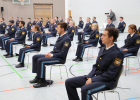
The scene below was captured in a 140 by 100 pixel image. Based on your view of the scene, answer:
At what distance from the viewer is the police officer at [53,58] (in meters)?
3.97

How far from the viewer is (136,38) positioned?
489cm

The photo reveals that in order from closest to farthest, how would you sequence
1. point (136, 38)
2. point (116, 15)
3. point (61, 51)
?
point (61, 51)
point (136, 38)
point (116, 15)

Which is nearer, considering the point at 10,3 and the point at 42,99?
the point at 42,99

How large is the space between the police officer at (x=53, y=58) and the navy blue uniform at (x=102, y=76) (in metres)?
1.33

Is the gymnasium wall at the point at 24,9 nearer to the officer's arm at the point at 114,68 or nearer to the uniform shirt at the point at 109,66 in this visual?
the uniform shirt at the point at 109,66

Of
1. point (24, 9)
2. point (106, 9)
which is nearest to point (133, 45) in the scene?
point (106, 9)

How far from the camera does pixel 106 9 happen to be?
1558cm

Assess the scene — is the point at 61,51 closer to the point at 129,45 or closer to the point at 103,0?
the point at 129,45

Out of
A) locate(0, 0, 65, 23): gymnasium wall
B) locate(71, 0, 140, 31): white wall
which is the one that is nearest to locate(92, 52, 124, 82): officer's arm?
locate(71, 0, 140, 31): white wall

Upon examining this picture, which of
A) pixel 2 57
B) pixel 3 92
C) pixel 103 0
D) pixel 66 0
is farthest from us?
pixel 66 0

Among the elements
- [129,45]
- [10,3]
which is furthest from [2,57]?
[10,3]

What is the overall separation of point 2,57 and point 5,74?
7.50 ft

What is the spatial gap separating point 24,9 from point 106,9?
9523 millimetres

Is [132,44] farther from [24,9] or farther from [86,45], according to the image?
[24,9]
